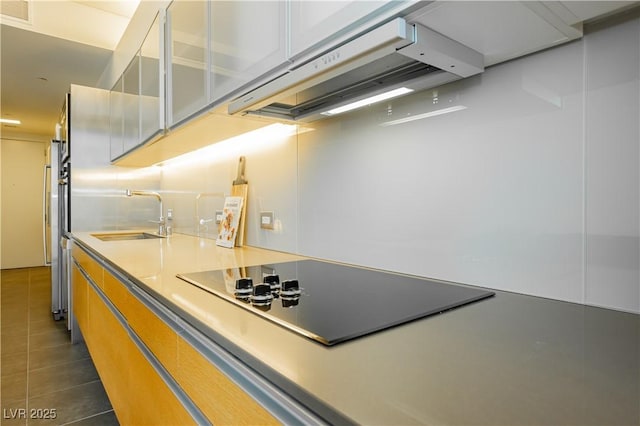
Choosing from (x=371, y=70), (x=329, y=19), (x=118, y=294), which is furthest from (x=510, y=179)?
(x=118, y=294)

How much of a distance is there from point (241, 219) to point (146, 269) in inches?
28.3

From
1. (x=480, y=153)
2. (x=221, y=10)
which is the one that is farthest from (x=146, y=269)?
(x=480, y=153)

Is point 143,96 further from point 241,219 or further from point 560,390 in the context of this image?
point 560,390

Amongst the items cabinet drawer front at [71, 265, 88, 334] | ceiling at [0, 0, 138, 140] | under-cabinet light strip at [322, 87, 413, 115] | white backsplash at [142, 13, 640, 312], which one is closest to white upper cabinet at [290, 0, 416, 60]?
under-cabinet light strip at [322, 87, 413, 115]

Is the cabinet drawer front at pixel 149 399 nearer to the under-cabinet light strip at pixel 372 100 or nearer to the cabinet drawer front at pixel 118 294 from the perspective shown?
the cabinet drawer front at pixel 118 294

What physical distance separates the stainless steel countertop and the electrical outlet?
0.94 m

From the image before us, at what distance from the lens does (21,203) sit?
22.5 ft

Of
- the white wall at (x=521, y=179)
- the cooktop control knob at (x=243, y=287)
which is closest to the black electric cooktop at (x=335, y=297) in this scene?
the cooktop control knob at (x=243, y=287)

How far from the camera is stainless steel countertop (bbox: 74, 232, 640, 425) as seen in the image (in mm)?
398

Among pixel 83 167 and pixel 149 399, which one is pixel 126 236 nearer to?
pixel 83 167

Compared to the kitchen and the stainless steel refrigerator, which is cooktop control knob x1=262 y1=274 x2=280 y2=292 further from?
the stainless steel refrigerator

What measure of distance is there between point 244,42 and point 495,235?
37.2 inches

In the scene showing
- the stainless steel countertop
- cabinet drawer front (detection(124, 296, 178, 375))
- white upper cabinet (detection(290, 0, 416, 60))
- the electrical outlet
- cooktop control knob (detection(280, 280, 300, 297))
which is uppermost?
white upper cabinet (detection(290, 0, 416, 60))

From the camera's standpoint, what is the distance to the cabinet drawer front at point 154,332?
92 cm
